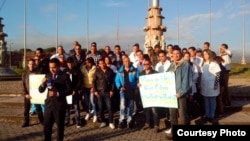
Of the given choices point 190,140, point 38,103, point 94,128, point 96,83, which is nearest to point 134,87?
point 96,83

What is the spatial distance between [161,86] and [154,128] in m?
1.56

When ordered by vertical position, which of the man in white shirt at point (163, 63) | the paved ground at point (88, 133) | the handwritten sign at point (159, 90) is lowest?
the paved ground at point (88, 133)

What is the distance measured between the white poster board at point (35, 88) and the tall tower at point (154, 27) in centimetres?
2679

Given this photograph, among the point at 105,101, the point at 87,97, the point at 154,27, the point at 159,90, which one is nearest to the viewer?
the point at 159,90

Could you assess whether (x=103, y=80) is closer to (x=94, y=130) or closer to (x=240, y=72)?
(x=94, y=130)

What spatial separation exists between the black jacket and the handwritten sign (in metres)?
0.96

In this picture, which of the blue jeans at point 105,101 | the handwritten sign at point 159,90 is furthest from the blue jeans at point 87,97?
the handwritten sign at point 159,90

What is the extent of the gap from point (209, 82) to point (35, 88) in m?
4.72

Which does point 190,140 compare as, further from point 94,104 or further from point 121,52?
point 121,52

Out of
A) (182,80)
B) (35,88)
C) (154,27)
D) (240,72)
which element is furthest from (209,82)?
(154,27)

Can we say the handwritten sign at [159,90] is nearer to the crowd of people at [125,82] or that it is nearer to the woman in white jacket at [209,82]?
the crowd of people at [125,82]

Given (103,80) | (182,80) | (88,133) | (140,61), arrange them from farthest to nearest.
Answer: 1. (140,61)
2. (103,80)
3. (88,133)
4. (182,80)

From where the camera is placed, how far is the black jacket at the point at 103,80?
29.0ft

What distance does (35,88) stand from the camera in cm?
841
